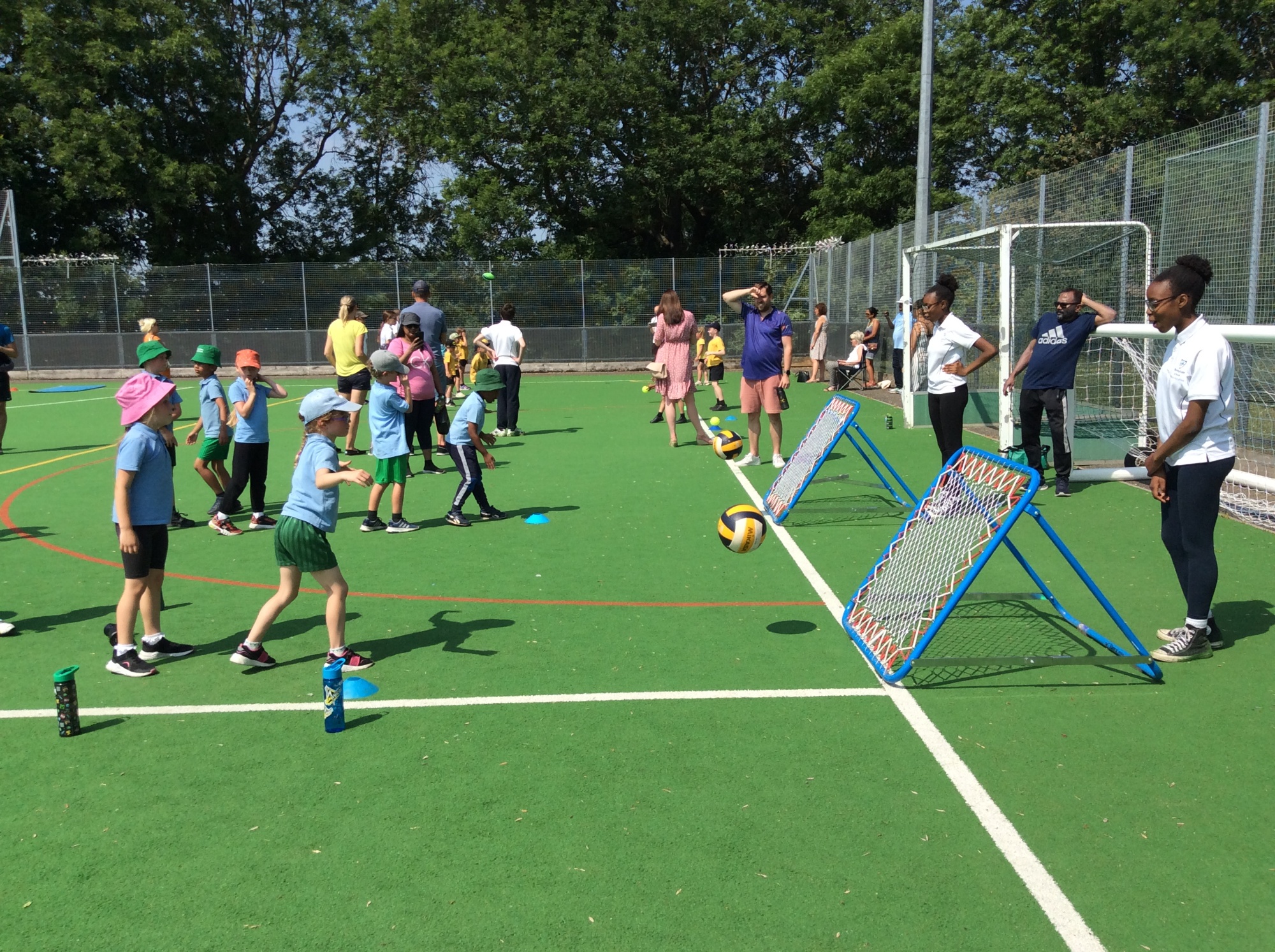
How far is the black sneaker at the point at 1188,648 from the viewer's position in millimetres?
5555

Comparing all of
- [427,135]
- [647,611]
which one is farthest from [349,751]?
[427,135]

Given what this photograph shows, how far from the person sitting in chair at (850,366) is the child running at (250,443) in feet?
49.0

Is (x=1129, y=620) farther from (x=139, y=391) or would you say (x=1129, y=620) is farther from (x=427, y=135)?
(x=427, y=135)

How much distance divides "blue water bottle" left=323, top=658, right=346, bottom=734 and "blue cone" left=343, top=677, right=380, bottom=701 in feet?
1.21

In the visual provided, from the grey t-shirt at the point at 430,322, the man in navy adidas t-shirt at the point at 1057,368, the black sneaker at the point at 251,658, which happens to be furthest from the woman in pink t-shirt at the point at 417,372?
the man in navy adidas t-shirt at the point at 1057,368

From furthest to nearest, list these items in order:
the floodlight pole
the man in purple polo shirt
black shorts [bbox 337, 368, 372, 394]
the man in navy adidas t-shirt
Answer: the floodlight pole < black shorts [bbox 337, 368, 372, 394] < the man in purple polo shirt < the man in navy adidas t-shirt

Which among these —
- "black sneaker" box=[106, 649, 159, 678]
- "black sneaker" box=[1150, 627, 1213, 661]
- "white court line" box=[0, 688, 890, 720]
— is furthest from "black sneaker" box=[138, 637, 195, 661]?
"black sneaker" box=[1150, 627, 1213, 661]

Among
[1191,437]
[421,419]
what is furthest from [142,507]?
[421,419]

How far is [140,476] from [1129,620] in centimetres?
604

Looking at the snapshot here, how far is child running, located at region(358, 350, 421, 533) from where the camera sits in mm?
8836

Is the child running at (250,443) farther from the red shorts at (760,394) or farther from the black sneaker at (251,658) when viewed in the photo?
the red shorts at (760,394)

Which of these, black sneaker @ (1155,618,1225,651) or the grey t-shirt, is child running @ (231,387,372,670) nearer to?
black sneaker @ (1155,618,1225,651)

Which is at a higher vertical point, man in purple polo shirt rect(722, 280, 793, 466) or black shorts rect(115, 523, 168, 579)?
man in purple polo shirt rect(722, 280, 793, 466)

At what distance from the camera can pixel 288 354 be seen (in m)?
31.1
